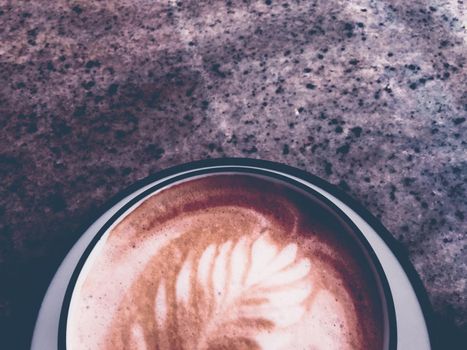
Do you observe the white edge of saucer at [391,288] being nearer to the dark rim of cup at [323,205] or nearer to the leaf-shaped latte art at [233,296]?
the dark rim of cup at [323,205]

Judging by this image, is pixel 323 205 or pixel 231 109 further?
pixel 231 109

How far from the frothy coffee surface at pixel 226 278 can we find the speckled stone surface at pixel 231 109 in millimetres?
204

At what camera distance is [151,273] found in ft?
2.07

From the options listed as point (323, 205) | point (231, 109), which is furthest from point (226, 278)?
point (231, 109)

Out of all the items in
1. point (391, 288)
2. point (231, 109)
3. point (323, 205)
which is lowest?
point (391, 288)

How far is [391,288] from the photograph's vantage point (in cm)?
64

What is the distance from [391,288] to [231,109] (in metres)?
0.47

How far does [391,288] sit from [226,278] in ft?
0.74

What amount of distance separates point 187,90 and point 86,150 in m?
0.23

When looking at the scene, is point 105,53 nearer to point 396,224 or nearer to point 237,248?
point 237,248

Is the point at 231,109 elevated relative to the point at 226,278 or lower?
elevated

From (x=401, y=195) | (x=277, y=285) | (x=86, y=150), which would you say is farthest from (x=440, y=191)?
(x=86, y=150)

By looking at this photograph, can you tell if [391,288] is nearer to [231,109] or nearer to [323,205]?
[323,205]

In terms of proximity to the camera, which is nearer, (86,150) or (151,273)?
(151,273)
